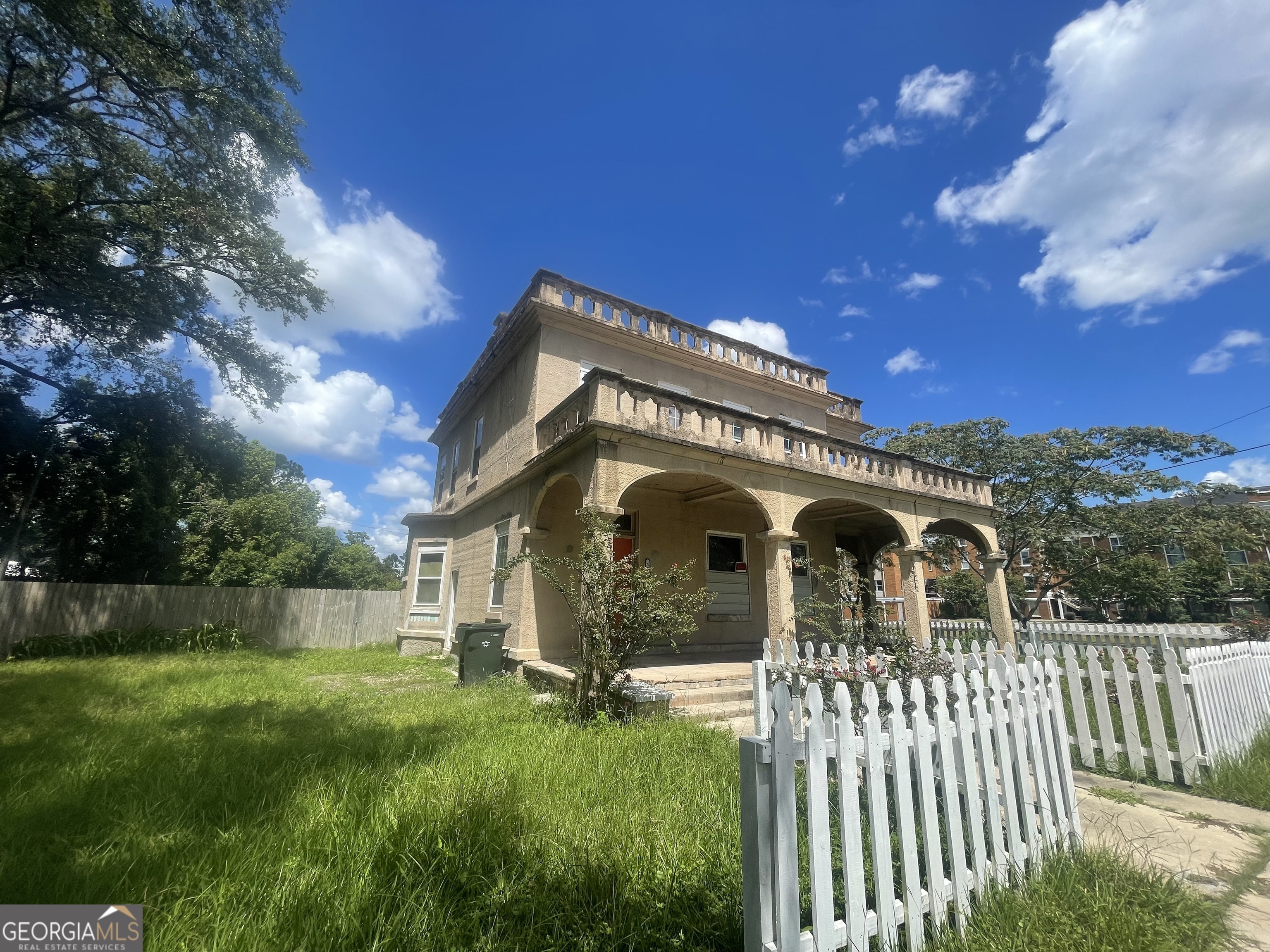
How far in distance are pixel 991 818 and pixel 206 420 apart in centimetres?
1888

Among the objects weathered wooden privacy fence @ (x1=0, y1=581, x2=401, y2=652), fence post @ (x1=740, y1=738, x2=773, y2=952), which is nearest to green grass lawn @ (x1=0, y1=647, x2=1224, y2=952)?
fence post @ (x1=740, y1=738, x2=773, y2=952)

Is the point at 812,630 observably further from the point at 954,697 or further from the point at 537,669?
the point at 954,697

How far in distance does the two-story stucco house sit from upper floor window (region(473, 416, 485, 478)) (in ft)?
0.43

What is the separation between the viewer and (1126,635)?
13.3 m

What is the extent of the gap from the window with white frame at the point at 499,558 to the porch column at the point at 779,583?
5.27m

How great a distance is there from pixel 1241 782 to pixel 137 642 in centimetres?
1855

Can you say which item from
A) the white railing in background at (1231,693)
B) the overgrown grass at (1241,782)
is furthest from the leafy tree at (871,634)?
the white railing in background at (1231,693)

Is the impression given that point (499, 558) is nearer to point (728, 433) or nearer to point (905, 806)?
point (728, 433)

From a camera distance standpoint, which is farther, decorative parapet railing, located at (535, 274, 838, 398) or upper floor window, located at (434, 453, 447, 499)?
upper floor window, located at (434, 453, 447, 499)

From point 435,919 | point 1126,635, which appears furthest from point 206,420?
point 1126,635

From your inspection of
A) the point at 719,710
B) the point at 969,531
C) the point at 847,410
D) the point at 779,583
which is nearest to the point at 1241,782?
the point at 719,710

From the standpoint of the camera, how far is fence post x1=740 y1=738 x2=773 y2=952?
184 centimetres

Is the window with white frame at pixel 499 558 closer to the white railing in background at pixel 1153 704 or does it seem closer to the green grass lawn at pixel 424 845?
the green grass lawn at pixel 424 845

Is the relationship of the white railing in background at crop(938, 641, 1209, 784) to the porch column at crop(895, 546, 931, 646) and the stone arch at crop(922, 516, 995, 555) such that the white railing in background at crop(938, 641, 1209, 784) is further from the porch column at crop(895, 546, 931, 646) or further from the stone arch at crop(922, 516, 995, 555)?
the stone arch at crop(922, 516, 995, 555)
